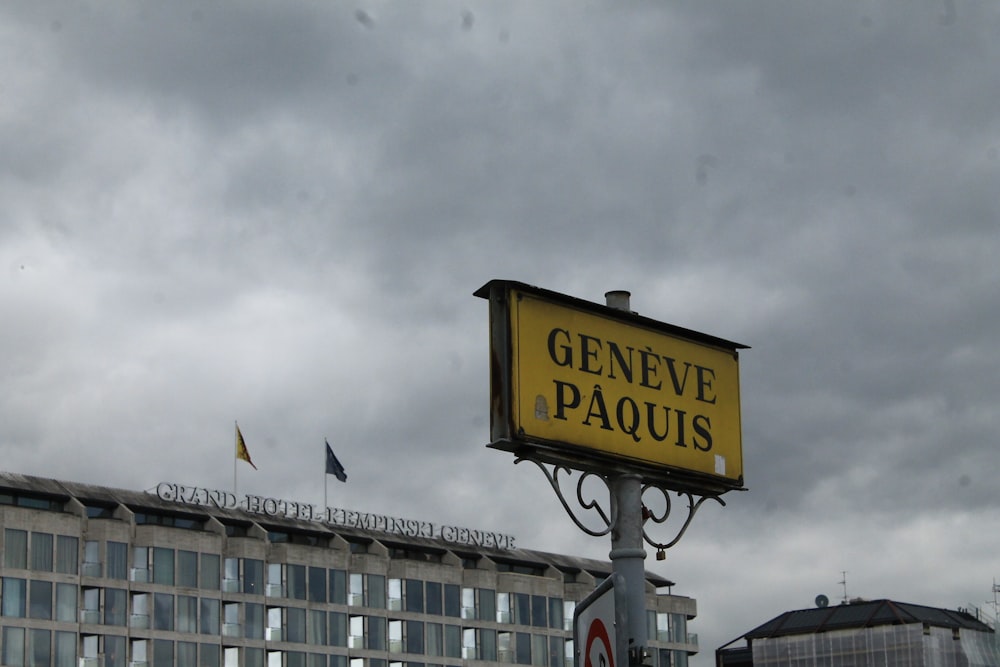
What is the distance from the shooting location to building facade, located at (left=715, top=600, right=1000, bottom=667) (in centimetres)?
14400

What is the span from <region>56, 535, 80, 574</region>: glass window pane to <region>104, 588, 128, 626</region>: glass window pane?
2.90m

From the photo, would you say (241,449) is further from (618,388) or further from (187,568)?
(618,388)

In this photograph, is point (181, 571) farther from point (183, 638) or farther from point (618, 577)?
point (618, 577)

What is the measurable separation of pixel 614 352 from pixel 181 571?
102432 mm

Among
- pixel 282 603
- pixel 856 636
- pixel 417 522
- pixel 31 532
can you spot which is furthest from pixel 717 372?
pixel 856 636

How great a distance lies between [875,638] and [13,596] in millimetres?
75228

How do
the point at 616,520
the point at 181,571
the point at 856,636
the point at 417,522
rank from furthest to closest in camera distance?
the point at 856,636 → the point at 417,522 → the point at 181,571 → the point at 616,520

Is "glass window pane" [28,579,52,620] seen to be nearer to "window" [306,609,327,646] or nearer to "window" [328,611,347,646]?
"window" [306,609,327,646]

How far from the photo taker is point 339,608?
120 metres

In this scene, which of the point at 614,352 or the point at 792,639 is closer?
the point at 614,352

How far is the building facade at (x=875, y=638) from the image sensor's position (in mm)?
144000

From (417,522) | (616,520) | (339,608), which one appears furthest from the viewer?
(417,522)

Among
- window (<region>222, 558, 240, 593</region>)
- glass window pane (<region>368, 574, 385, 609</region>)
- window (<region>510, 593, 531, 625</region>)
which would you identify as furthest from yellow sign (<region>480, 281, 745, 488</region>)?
window (<region>510, 593, 531, 625</region>)

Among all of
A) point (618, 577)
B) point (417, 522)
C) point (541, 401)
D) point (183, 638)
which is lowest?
point (618, 577)
